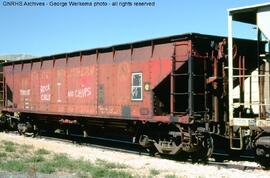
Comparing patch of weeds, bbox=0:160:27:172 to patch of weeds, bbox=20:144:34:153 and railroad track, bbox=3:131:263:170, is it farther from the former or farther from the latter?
railroad track, bbox=3:131:263:170

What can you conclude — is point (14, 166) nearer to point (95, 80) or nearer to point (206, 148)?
point (206, 148)

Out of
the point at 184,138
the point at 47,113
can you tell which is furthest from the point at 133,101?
the point at 47,113

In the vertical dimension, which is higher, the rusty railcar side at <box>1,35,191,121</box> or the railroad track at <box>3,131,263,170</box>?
the rusty railcar side at <box>1,35,191,121</box>

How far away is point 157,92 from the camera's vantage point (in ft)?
46.9

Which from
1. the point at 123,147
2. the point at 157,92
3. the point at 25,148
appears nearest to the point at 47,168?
the point at 157,92

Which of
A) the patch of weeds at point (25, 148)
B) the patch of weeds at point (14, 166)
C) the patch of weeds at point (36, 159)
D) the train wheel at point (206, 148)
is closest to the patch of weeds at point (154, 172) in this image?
the train wheel at point (206, 148)

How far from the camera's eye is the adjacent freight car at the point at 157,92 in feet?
43.6

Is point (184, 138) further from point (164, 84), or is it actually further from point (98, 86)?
point (98, 86)

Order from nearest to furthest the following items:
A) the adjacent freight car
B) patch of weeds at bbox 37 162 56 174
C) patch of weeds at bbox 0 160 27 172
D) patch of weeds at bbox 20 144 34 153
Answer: patch of weeds at bbox 37 162 56 174
patch of weeds at bbox 0 160 27 172
the adjacent freight car
patch of weeds at bbox 20 144 34 153

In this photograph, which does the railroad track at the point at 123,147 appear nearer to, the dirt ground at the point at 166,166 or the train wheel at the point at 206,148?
the dirt ground at the point at 166,166

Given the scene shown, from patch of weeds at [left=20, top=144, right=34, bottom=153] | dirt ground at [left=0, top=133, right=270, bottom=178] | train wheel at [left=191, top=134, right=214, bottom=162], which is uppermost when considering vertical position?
train wheel at [left=191, top=134, right=214, bottom=162]

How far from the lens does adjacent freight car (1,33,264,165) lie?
13289 millimetres

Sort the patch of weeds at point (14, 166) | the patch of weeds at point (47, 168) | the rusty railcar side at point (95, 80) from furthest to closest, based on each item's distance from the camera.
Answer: the rusty railcar side at point (95, 80), the patch of weeds at point (14, 166), the patch of weeds at point (47, 168)

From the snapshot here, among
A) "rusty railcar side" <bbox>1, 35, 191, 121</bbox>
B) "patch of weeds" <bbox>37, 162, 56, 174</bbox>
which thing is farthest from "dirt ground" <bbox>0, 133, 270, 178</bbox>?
"patch of weeds" <bbox>37, 162, 56, 174</bbox>
